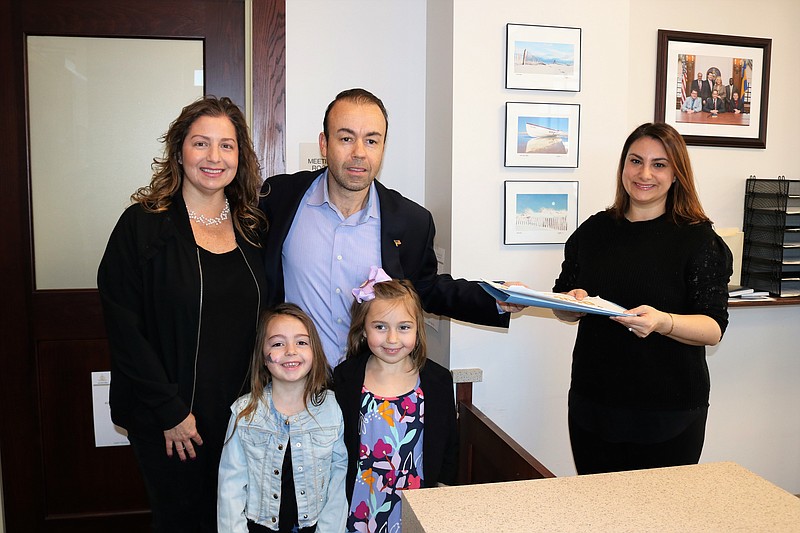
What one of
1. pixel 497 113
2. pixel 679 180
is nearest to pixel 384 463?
pixel 679 180

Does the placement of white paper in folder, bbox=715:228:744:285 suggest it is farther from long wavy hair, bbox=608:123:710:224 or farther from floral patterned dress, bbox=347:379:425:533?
floral patterned dress, bbox=347:379:425:533

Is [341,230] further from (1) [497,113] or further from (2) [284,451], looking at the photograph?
(1) [497,113]

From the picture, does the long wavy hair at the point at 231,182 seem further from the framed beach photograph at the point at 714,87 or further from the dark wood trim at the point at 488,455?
the framed beach photograph at the point at 714,87

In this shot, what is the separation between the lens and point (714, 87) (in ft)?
11.0

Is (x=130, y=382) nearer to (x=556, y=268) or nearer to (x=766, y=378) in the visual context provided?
(x=556, y=268)

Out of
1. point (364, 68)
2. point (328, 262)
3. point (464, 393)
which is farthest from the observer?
point (364, 68)

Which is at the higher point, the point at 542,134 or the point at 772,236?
the point at 542,134

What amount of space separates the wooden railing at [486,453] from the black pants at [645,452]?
19cm

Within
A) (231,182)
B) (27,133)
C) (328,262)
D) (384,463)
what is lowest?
(384,463)

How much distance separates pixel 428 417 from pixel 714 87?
2.48 metres

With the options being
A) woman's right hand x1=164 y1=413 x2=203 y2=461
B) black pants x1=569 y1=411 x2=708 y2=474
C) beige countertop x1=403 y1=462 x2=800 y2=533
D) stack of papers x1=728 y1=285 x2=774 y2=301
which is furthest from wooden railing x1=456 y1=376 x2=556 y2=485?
stack of papers x1=728 y1=285 x2=774 y2=301

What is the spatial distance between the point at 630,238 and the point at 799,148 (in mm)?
2069

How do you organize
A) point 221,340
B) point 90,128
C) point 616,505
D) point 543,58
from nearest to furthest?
point 616,505
point 221,340
point 543,58
point 90,128

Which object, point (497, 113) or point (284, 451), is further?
point (497, 113)
